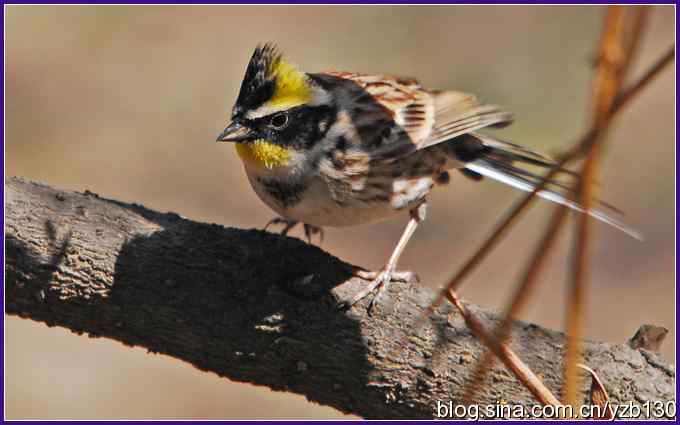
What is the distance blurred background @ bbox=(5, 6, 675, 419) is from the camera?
788 centimetres

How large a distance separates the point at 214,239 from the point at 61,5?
8.21m

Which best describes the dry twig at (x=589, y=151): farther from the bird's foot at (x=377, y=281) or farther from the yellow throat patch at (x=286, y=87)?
the yellow throat patch at (x=286, y=87)

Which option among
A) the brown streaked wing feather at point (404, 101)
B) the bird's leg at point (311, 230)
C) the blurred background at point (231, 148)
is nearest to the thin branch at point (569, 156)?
the brown streaked wing feather at point (404, 101)

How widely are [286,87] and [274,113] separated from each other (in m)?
0.14

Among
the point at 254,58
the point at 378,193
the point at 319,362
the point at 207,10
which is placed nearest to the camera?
the point at 319,362

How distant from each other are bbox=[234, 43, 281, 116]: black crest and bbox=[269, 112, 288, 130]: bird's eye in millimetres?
102

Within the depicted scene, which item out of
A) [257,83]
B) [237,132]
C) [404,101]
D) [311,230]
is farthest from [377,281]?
[404,101]

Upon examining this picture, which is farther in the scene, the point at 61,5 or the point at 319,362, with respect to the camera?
the point at 61,5

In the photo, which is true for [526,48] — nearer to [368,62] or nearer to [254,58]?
[368,62]

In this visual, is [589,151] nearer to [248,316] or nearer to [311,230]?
[248,316]

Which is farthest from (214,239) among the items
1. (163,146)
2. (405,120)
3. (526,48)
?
(526,48)

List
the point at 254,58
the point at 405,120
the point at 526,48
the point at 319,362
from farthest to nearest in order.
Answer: the point at 526,48 < the point at 405,120 < the point at 254,58 < the point at 319,362

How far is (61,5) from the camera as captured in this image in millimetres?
11055

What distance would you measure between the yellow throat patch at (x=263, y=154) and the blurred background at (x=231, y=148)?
3593mm
